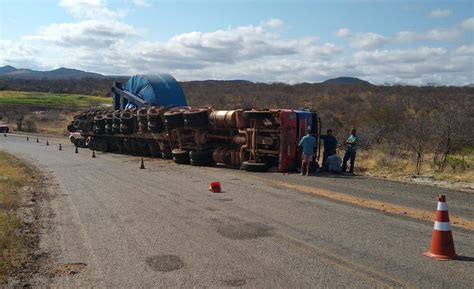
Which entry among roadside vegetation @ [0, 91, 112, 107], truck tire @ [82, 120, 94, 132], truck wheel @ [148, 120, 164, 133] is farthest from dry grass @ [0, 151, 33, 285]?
roadside vegetation @ [0, 91, 112, 107]

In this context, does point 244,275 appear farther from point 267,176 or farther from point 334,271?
point 267,176

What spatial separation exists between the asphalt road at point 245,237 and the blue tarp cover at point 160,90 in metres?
11.3

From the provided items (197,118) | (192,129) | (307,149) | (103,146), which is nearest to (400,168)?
(307,149)

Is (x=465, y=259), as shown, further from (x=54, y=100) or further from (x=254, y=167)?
(x=54, y=100)

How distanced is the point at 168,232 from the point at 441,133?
14.1 m

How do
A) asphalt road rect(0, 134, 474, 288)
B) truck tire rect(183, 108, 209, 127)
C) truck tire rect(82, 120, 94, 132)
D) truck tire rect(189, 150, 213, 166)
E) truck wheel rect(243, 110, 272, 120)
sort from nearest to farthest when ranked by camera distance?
asphalt road rect(0, 134, 474, 288) < truck wheel rect(243, 110, 272, 120) < truck tire rect(183, 108, 209, 127) < truck tire rect(189, 150, 213, 166) < truck tire rect(82, 120, 94, 132)

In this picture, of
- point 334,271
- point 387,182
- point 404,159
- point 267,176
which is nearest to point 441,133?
point 404,159

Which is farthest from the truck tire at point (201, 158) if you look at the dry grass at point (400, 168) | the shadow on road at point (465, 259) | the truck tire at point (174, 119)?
the shadow on road at point (465, 259)

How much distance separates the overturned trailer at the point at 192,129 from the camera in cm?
1786

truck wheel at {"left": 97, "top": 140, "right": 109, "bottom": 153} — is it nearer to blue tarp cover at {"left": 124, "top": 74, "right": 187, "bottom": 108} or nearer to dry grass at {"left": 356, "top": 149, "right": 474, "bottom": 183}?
blue tarp cover at {"left": 124, "top": 74, "right": 187, "bottom": 108}

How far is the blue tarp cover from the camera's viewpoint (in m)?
25.3

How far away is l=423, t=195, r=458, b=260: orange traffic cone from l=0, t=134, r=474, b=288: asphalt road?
16cm

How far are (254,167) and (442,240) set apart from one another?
449 inches

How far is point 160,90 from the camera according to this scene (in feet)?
83.6
